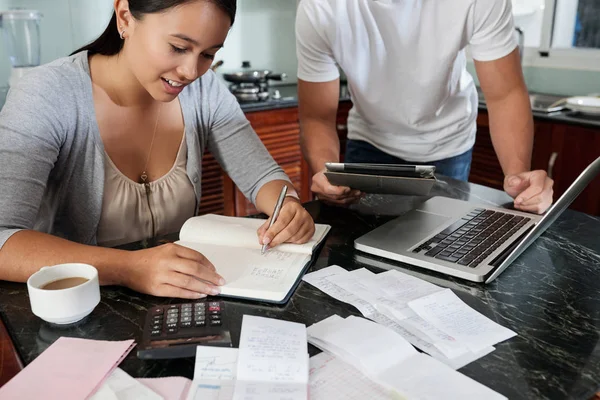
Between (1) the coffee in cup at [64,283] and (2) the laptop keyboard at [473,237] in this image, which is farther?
(2) the laptop keyboard at [473,237]

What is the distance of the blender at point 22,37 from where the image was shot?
2502 millimetres

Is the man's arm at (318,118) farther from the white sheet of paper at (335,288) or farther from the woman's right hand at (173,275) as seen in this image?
the woman's right hand at (173,275)

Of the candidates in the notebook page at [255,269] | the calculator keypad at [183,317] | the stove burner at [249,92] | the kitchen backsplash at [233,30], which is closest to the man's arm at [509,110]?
the notebook page at [255,269]

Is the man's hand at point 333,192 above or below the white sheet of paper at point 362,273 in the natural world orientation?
above

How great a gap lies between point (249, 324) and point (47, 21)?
2.42 meters

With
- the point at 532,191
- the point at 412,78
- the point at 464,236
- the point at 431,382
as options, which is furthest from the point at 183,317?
the point at 412,78

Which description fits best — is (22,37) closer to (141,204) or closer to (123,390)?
(141,204)

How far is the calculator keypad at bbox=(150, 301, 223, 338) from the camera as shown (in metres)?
0.79

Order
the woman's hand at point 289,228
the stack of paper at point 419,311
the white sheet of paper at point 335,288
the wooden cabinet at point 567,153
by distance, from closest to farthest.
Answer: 1. the stack of paper at point 419,311
2. the white sheet of paper at point 335,288
3. the woman's hand at point 289,228
4. the wooden cabinet at point 567,153

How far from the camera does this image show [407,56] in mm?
1632

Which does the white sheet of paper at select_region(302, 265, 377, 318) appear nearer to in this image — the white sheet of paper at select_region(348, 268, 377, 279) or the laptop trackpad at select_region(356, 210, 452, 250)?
the white sheet of paper at select_region(348, 268, 377, 279)

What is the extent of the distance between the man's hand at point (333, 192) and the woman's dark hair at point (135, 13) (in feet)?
1.39

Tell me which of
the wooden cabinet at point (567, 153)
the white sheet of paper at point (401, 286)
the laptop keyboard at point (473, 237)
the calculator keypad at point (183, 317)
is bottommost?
the wooden cabinet at point (567, 153)

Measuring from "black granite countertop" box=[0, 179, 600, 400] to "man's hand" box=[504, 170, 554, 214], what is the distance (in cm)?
8
